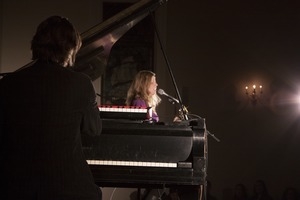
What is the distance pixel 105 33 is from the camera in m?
2.73

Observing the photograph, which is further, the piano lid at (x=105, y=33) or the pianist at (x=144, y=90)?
the pianist at (x=144, y=90)

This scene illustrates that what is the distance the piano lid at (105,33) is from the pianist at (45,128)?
0.81 metres

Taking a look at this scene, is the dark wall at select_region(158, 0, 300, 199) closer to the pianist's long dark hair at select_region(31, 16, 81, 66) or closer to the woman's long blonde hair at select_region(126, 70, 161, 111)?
the woman's long blonde hair at select_region(126, 70, 161, 111)

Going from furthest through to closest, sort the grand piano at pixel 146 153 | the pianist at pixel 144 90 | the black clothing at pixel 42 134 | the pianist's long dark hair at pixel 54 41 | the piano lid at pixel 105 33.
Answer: the pianist at pixel 144 90 → the piano lid at pixel 105 33 → the grand piano at pixel 146 153 → the pianist's long dark hair at pixel 54 41 → the black clothing at pixel 42 134

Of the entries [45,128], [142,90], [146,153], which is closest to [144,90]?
[142,90]

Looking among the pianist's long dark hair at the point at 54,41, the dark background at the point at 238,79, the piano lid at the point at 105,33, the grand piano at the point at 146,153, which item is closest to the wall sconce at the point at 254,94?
the dark background at the point at 238,79

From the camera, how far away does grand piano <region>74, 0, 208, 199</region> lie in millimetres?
2547

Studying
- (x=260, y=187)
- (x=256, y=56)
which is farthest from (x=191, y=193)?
(x=256, y=56)

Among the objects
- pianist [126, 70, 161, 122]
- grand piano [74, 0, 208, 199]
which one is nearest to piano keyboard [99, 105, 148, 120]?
grand piano [74, 0, 208, 199]

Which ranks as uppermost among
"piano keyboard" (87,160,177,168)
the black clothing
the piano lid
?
the piano lid

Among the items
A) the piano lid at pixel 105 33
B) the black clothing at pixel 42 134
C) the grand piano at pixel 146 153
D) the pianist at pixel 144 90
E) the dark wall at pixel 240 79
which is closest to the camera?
the black clothing at pixel 42 134

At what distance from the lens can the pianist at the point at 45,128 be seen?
1729 mm

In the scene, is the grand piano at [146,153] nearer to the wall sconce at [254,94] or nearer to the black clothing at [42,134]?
the black clothing at [42,134]

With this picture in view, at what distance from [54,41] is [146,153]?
1027mm
